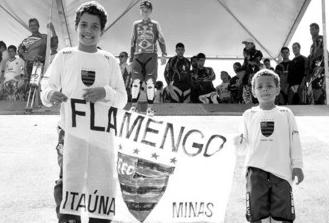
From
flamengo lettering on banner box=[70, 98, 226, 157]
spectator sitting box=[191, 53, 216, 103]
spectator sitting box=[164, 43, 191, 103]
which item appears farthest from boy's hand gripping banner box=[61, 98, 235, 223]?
spectator sitting box=[191, 53, 216, 103]

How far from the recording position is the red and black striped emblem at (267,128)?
11.5ft

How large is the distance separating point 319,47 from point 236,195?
6649 mm

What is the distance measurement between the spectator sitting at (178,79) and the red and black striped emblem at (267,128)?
23.0 ft

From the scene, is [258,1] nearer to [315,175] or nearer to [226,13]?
[226,13]

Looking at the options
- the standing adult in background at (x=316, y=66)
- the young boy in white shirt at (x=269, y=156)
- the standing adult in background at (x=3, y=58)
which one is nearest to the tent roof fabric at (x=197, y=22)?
the standing adult in background at (x=3, y=58)

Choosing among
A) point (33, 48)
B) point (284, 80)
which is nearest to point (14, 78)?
point (33, 48)

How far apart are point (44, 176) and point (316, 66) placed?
22.9 feet

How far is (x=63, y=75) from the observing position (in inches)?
130

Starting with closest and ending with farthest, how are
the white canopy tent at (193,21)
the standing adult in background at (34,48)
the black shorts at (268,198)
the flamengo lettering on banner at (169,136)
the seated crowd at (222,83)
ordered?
1. the black shorts at (268,198)
2. the flamengo lettering on banner at (169,136)
3. the standing adult in background at (34,48)
4. the seated crowd at (222,83)
5. the white canopy tent at (193,21)

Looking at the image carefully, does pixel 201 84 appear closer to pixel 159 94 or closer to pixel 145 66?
pixel 159 94

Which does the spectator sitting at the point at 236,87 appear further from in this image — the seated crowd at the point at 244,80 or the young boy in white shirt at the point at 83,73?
the young boy in white shirt at the point at 83,73

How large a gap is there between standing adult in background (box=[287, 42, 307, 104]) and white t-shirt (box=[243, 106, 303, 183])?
7299 mm

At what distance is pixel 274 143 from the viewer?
3475 mm

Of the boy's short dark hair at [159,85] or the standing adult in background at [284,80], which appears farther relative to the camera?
the boy's short dark hair at [159,85]
